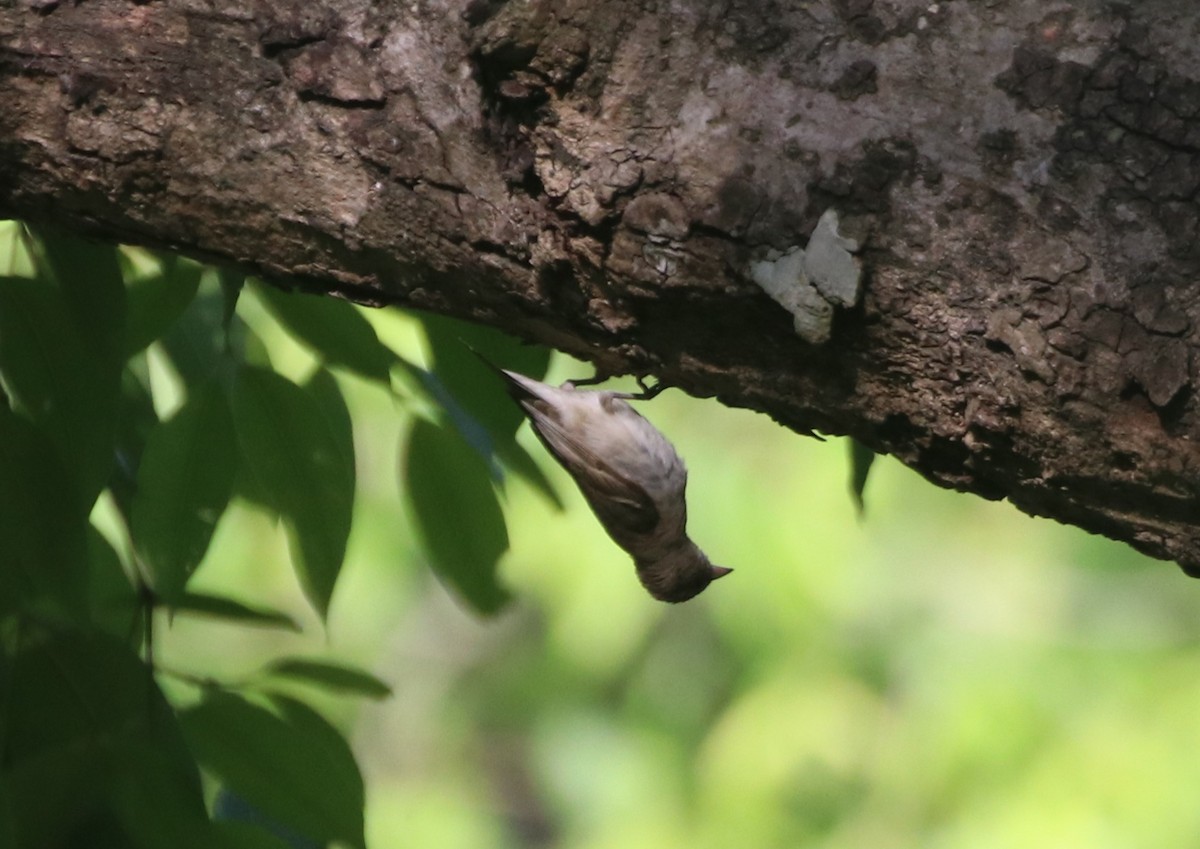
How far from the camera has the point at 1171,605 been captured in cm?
441

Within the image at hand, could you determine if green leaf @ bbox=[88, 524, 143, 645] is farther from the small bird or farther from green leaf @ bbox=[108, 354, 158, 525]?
the small bird

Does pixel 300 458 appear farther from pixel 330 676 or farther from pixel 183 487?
pixel 330 676

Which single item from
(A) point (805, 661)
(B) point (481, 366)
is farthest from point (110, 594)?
(A) point (805, 661)

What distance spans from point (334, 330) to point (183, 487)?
0.28 meters

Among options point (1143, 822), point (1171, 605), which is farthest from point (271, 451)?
point (1171, 605)

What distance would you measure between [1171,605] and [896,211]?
3718mm

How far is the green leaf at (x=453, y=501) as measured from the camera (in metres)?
2.02

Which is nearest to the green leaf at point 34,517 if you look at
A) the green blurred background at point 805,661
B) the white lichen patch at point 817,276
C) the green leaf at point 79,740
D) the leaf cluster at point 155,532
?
the leaf cluster at point 155,532

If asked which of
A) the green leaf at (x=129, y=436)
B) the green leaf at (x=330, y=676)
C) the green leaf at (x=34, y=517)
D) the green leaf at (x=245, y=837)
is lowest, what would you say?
the green leaf at (x=245, y=837)

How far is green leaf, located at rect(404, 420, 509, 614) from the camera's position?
2020mm

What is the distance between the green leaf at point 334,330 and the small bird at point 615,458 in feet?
0.67

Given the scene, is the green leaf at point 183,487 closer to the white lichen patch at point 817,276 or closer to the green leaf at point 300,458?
the green leaf at point 300,458

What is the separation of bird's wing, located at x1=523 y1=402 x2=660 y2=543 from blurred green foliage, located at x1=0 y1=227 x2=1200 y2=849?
0.10 meters

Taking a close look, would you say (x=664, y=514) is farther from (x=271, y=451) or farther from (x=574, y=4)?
(x=574, y=4)
